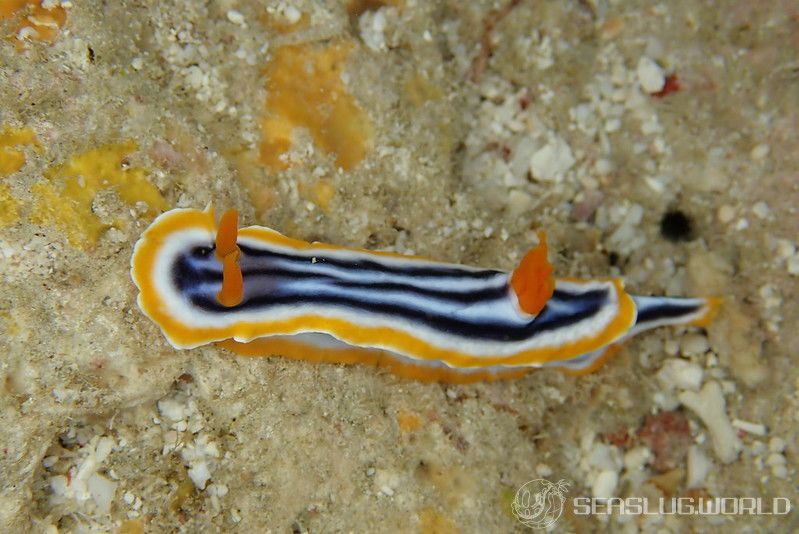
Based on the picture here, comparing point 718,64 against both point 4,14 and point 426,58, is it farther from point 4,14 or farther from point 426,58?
point 4,14

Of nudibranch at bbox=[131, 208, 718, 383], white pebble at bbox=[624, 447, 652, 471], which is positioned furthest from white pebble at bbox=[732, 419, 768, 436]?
nudibranch at bbox=[131, 208, 718, 383]

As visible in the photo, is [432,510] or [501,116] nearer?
[432,510]

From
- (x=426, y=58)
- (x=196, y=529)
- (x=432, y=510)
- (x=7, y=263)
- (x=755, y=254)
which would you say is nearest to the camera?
(x=7, y=263)

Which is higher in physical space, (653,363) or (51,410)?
(653,363)

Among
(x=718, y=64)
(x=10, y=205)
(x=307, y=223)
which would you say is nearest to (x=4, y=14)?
(x=10, y=205)

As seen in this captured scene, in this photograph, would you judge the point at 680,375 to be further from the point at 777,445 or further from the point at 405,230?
the point at 405,230

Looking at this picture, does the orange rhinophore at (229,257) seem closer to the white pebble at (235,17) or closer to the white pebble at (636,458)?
the white pebble at (235,17)
